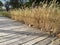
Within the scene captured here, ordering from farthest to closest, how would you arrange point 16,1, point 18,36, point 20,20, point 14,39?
point 16,1
point 20,20
point 18,36
point 14,39

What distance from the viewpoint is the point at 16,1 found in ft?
64.9

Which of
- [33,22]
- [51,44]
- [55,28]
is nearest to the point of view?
[51,44]

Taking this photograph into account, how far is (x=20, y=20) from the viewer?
10.2 m

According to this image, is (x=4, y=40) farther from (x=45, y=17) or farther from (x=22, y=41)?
(x=45, y=17)

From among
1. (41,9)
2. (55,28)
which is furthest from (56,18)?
(41,9)

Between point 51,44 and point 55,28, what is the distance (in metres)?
1.81

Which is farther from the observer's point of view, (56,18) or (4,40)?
(56,18)

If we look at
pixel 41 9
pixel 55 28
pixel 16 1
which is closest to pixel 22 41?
pixel 55 28

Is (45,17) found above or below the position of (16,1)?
above

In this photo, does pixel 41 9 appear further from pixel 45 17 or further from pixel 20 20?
pixel 20 20

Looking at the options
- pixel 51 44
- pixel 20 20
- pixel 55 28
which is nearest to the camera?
pixel 51 44

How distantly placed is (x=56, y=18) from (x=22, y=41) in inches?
90.0

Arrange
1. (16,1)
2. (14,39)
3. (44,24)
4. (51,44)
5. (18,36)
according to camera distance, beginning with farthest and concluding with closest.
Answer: (16,1) → (44,24) → (18,36) → (14,39) → (51,44)

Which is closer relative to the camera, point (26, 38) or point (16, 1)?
point (26, 38)
